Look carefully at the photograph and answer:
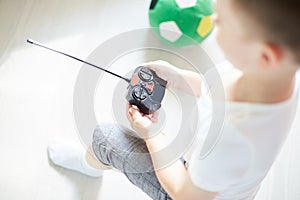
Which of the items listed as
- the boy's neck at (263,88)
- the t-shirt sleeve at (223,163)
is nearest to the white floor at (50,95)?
the t-shirt sleeve at (223,163)

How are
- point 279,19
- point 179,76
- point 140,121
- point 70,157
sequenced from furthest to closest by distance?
point 70,157
point 179,76
point 140,121
point 279,19

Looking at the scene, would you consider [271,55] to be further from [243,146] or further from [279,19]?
[243,146]

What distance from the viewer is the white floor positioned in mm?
1176

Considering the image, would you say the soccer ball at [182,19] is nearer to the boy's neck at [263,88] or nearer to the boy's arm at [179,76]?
the boy's arm at [179,76]

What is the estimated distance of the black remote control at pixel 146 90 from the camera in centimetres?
93

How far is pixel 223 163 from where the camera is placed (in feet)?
2.34

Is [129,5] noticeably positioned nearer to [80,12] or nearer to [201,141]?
[80,12]

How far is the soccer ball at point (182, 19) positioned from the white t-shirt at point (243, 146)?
564 millimetres

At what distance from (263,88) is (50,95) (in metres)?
0.74

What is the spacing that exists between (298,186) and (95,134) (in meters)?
0.58

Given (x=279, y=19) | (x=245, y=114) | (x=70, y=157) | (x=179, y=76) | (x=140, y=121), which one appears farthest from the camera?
(x=70, y=157)

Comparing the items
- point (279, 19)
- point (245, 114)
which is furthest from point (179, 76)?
point (279, 19)

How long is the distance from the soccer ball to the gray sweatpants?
432mm

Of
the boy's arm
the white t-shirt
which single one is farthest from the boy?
the boy's arm
